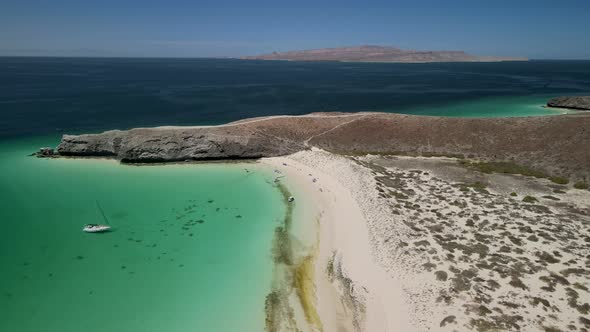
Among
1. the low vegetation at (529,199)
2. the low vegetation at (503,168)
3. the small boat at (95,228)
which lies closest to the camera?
the small boat at (95,228)

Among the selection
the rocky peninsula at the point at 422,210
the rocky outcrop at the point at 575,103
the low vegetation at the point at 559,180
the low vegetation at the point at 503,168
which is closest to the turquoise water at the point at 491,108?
the rocky outcrop at the point at 575,103

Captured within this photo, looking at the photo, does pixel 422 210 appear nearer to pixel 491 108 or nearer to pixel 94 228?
pixel 94 228

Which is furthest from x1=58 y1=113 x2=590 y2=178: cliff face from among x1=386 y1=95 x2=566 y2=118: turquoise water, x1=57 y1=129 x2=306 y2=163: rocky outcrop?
x1=386 y1=95 x2=566 y2=118: turquoise water

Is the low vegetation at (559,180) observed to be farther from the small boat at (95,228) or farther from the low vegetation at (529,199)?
the small boat at (95,228)

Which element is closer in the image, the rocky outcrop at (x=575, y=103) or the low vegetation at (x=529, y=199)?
the low vegetation at (x=529, y=199)

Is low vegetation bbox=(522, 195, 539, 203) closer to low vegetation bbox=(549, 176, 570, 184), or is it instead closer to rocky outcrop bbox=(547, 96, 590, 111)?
low vegetation bbox=(549, 176, 570, 184)

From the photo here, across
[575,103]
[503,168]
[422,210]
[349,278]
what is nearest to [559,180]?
[503,168]

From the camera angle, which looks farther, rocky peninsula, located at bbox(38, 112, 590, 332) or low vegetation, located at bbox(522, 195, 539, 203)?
low vegetation, located at bbox(522, 195, 539, 203)
